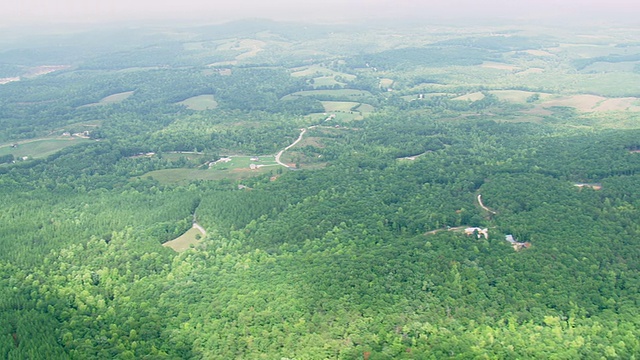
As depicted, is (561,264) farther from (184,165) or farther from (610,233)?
(184,165)

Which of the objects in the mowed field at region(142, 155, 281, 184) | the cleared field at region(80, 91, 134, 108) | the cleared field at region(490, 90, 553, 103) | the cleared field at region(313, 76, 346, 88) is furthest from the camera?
the cleared field at region(313, 76, 346, 88)

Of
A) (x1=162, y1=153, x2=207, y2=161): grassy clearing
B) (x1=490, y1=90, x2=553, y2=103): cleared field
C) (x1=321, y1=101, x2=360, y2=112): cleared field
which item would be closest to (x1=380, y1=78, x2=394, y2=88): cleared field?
(x1=321, y1=101, x2=360, y2=112): cleared field

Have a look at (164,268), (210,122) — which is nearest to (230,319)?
(164,268)

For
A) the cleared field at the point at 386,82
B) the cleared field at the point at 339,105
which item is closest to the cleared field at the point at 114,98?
the cleared field at the point at 339,105

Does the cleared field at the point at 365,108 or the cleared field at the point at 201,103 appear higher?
the cleared field at the point at 365,108

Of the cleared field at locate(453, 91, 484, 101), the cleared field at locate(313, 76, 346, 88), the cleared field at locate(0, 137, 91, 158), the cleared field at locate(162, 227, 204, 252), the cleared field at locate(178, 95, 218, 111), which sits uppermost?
the cleared field at locate(162, 227, 204, 252)

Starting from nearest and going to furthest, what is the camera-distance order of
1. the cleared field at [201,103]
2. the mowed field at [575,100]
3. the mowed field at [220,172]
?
the mowed field at [220,172] < the mowed field at [575,100] < the cleared field at [201,103]

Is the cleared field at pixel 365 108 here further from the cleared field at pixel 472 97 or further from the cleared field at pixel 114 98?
the cleared field at pixel 114 98

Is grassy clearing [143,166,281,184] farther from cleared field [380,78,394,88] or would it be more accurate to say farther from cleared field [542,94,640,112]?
cleared field [380,78,394,88]
